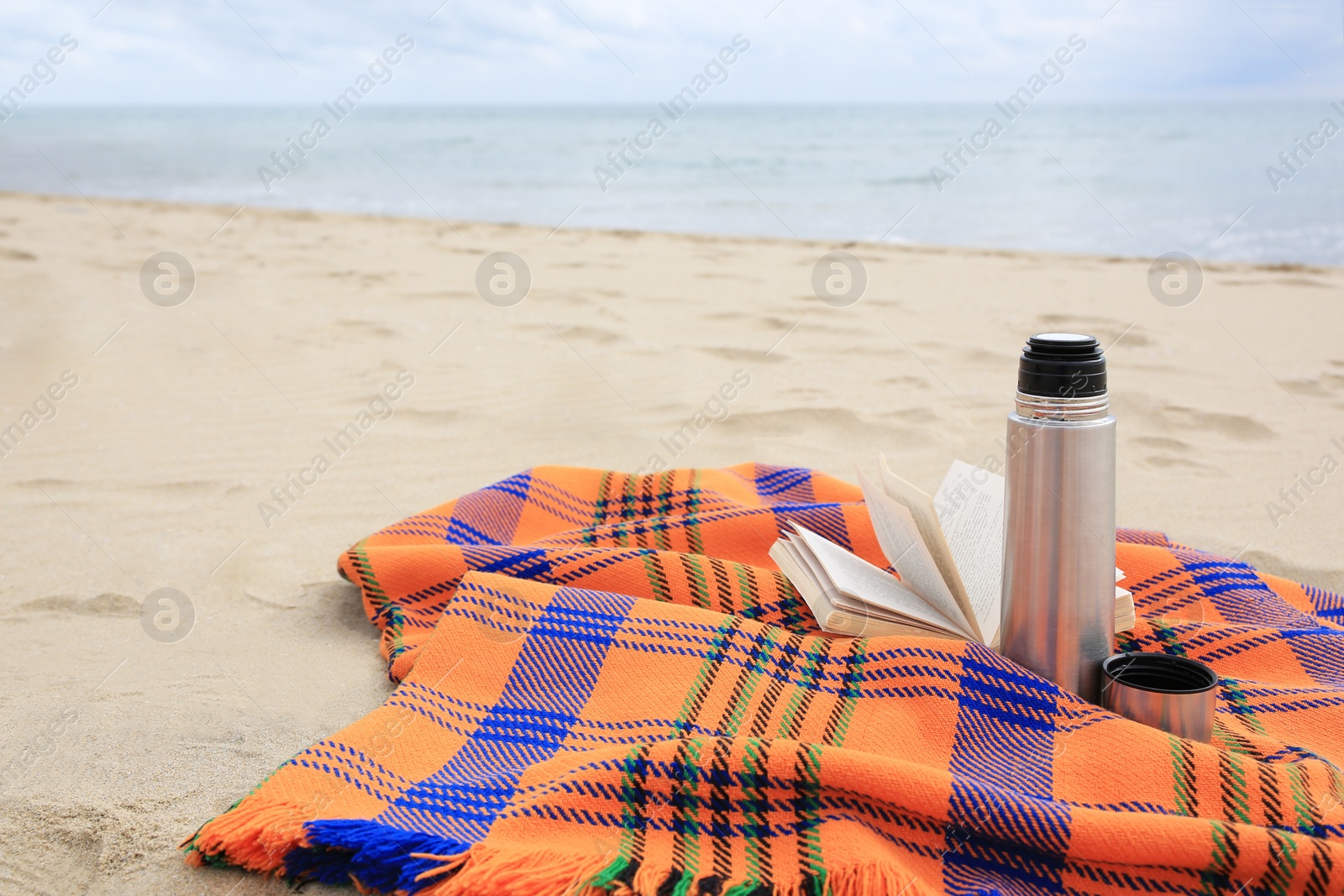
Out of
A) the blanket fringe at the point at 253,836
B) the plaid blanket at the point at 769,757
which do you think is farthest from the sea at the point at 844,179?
the blanket fringe at the point at 253,836

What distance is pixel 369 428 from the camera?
3.18 metres

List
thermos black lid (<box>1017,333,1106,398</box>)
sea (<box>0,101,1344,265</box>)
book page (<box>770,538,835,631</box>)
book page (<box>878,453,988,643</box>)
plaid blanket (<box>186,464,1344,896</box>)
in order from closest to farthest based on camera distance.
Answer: plaid blanket (<box>186,464,1344,896</box>) < thermos black lid (<box>1017,333,1106,398</box>) < book page (<box>878,453,988,643</box>) < book page (<box>770,538,835,631</box>) < sea (<box>0,101,1344,265</box>)

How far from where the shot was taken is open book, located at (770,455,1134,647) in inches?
56.7

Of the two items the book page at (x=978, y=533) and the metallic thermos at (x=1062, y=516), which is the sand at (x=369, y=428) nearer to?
the book page at (x=978, y=533)

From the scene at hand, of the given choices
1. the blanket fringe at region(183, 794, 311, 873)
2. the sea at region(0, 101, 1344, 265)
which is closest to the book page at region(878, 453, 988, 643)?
the blanket fringe at region(183, 794, 311, 873)

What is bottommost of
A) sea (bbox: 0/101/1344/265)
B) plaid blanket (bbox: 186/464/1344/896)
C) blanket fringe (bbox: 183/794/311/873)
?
blanket fringe (bbox: 183/794/311/873)

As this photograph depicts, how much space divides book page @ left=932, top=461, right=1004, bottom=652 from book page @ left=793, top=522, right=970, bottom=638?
2.6 inches

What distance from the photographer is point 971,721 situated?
4.25ft

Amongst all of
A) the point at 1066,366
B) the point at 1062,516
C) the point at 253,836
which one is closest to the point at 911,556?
the point at 1062,516

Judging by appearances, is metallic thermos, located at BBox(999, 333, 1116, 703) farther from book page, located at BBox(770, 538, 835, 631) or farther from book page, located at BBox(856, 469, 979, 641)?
book page, located at BBox(770, 538, 835, 631)

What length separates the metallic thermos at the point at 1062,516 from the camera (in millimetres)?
1201

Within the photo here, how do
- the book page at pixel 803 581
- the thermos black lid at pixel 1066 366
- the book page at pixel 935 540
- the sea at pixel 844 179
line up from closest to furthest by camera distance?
1. the thermos black lid at pixel 1066 366
2. the book page at pixel 935 540
3. the book page at pixel 803 581
4. the sea at pixel 844 179

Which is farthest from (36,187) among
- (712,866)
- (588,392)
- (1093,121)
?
(1093,121)

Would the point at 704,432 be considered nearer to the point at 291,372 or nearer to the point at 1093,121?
the point at 291,372
